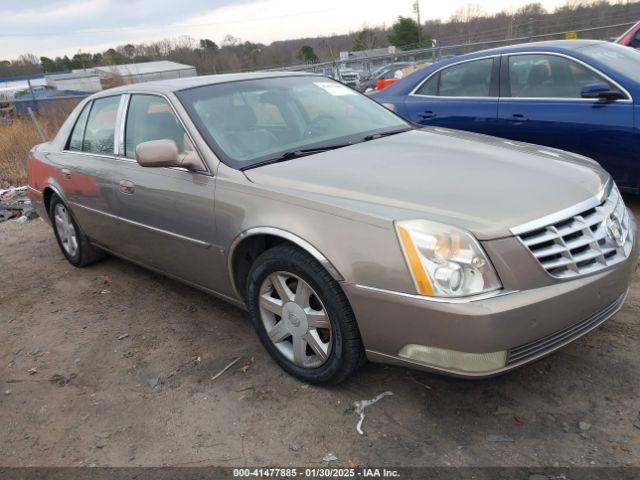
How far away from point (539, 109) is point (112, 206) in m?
3.74

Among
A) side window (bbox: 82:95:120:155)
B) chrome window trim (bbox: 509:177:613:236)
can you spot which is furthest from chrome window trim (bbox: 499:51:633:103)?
side window (bbox: 82:95:120:155)

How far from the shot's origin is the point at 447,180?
266 cm

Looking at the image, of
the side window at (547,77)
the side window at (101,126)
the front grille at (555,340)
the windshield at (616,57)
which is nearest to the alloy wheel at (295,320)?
the front grille at (555,340)

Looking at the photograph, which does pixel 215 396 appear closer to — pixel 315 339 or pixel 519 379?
pixel 315 339

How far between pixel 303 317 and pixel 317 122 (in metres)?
1.44

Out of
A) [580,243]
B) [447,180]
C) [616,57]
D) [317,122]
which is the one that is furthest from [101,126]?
[616,57]

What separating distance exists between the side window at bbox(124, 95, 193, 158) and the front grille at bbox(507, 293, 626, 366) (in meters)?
2.08

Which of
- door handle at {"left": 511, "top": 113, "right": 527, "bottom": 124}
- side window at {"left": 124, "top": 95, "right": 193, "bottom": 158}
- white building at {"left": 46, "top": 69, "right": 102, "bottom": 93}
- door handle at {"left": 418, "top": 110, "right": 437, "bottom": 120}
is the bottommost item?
door handle at {"left": 511, "top": 113, "right": 527, "bottom": 124}

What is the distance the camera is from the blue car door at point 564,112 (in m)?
4.63

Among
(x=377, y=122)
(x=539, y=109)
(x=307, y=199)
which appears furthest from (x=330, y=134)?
(x=539, y=109)

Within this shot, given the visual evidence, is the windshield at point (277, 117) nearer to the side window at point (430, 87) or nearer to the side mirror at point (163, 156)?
the side mirror at point (163, 156)

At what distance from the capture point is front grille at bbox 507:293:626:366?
228cm

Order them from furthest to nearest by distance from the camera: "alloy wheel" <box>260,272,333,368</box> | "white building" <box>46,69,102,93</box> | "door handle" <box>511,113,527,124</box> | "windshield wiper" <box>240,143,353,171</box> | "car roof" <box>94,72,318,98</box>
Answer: "white building" <box>46,69,102,93</box>, "door handle" <box>511,113,527,124</box>, "car roof" <box>94,72,318,98</box>, "windshield wiper" <box>240,143,353,171</box>, "alloy wheel" <box>260,272,333,368</box>

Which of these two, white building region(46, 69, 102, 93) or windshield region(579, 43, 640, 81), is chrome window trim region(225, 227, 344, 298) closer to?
windshield region(579, 43, 640, 81)
